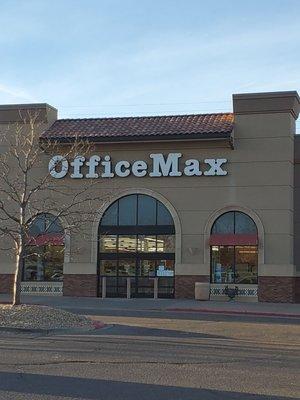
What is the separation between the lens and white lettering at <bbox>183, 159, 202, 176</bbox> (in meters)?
28.8

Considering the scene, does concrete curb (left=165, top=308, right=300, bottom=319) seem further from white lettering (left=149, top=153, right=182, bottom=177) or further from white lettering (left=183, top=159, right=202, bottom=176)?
white lettering (left=149, top=153, right=182, bottom=177)

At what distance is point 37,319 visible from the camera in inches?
639

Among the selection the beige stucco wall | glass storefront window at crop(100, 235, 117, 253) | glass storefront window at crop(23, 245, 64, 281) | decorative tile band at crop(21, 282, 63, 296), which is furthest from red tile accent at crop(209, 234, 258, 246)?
decorative tile band at crop(21, 282, 63, 296)

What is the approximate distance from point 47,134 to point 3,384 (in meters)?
22.6

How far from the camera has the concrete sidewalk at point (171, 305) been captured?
23109 millimetres

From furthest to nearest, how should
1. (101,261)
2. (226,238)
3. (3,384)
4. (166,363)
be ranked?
1. (101,261)
2. (226,238)
3. (166,363)
4. (3,384)

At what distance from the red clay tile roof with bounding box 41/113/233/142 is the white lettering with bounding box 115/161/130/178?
1.19 meters

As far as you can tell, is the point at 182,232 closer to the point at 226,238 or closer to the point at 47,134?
the point at 226,238

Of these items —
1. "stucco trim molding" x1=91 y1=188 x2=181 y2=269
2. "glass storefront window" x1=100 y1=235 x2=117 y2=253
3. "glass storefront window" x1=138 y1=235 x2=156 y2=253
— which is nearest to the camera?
"stucco trim molding" x1=91 y1=188 x2=181 y2=269

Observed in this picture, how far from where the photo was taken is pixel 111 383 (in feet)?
28.9

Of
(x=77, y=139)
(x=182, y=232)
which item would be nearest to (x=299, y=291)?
(x=182, y=232)

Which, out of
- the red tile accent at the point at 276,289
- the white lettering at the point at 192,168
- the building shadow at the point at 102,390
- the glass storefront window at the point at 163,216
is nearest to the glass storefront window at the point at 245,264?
the red tile accent at the point at 276,289

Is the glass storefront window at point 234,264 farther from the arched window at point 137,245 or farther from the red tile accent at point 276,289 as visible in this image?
the arched window at point 137,245

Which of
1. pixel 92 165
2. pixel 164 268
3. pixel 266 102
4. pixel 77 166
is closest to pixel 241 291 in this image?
pixel 164 268
